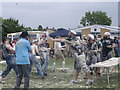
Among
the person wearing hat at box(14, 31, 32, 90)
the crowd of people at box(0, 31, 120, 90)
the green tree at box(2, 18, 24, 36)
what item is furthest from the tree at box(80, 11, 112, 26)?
the person wearing hat at box(14, 31, 32, 90)

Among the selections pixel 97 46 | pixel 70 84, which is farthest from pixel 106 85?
pixel 97 46

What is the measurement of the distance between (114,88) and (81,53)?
1750 mm

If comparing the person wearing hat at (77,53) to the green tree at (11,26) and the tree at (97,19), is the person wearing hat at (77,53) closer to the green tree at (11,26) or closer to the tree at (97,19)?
the green tree at (11,26)

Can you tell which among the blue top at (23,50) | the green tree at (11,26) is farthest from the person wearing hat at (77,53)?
the green tree at (11,26)

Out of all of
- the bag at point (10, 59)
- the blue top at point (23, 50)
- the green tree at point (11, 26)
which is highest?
the green tree at point (11, 26)

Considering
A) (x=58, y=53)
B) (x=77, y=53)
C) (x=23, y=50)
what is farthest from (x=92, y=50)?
(x=23, y=50)

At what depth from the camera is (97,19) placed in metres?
90.7

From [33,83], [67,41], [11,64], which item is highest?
[67,41]

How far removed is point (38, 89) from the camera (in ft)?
30.2

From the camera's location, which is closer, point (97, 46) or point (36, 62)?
point (97, 46)

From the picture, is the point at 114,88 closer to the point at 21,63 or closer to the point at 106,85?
the point at 106,85

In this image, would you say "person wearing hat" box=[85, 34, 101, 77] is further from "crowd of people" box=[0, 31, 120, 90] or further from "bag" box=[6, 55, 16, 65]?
"bag" box=[6, 55, 16, 65]

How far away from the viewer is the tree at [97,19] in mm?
89375

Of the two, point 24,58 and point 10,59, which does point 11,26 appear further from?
point 24,58
